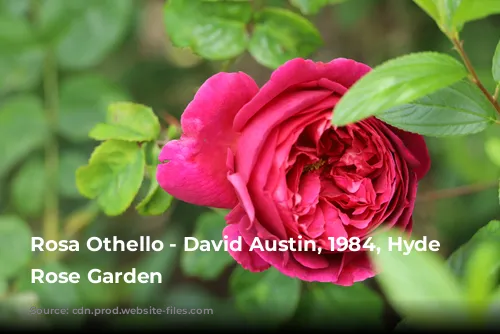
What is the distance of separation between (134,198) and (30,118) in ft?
1.30

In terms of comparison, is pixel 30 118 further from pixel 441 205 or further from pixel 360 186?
pixel 441 205

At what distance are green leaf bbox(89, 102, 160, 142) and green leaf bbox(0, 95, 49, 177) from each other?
0.33 m

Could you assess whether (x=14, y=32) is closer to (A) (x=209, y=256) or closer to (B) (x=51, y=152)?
(B) (x=51, y=152)

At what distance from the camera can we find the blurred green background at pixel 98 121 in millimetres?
917

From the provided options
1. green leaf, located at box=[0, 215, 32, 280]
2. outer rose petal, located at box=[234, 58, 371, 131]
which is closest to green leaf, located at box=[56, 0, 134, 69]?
green leaf, located at box=[0, 215, 32, 280]

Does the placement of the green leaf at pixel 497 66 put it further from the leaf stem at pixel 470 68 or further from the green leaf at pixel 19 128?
the green leaf at pixel 19 128

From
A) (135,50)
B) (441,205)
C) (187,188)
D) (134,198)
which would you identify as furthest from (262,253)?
(135,50)

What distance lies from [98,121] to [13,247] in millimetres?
238

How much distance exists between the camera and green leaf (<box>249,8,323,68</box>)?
71cm

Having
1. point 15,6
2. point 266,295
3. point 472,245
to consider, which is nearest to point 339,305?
point 266,295

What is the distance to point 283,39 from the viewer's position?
0.72 m

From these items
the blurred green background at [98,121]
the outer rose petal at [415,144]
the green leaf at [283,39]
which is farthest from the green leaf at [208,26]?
the outer rose petal at [415,144]

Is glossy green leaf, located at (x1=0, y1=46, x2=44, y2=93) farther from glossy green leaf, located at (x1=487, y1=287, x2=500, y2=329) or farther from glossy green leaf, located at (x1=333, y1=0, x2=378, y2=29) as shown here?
glossy green leaf, located at (x1=487, y1=287, x2=500, y2=329)

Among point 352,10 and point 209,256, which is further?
point 352,10
